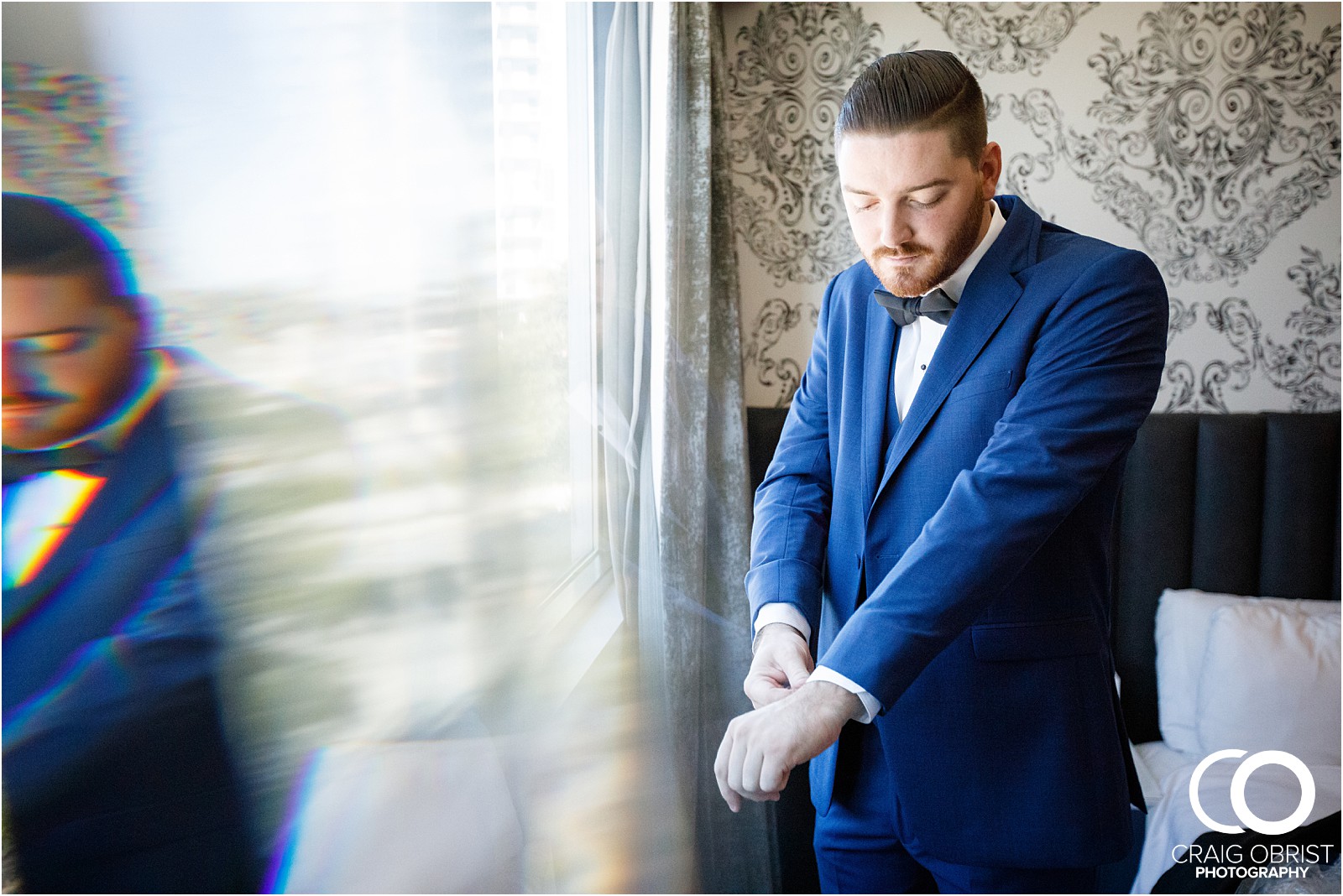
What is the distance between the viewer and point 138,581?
403 mm

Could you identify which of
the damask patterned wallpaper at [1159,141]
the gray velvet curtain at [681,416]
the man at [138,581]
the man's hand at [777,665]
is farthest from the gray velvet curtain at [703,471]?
the man at [138,581]

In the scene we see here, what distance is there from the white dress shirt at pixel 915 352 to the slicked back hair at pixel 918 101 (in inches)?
5.7

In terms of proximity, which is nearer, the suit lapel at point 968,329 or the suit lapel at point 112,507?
the suit lapel at point 112,507

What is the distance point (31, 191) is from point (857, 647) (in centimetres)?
68

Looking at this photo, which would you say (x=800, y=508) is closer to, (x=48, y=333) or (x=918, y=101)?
(x=918, y=101)

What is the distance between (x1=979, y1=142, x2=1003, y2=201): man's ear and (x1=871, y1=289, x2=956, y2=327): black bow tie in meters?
0.12

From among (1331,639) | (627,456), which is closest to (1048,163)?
(1331,639)

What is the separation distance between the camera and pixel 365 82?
0.49 meters

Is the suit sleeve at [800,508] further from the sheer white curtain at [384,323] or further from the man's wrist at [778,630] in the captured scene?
the sheer white curtain at [384,323]

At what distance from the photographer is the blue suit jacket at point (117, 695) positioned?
39 centimetres

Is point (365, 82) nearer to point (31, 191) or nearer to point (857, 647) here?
point (31, 191)

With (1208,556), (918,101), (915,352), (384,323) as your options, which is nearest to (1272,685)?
(1208,556)

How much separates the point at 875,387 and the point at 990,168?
0.88 ft

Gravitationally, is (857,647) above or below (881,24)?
below
